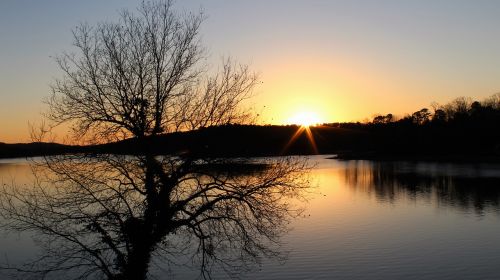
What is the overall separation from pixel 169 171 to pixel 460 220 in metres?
19.5

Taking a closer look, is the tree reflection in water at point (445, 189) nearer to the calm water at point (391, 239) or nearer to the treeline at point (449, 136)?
the calm water at point (391, 239)

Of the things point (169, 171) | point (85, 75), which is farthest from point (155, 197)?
point (85, 75)

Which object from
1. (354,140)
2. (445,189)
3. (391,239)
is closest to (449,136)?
(354,140)

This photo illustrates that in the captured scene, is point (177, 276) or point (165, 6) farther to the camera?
point (177, 276)

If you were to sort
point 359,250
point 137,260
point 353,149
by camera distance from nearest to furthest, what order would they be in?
point 137,260
point 359,250
point 353,149

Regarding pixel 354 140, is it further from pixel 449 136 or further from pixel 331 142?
pixel 449 136

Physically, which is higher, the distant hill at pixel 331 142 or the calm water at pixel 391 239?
the distant hill at pixel 331 142

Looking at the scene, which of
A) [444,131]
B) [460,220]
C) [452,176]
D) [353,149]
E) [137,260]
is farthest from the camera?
[353,149]

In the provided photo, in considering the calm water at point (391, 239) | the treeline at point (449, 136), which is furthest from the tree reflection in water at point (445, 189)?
the treeline at point (449, 136)

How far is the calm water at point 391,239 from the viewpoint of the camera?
55.8 feet

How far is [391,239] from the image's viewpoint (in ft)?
72.1

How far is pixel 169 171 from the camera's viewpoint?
12.9 meters

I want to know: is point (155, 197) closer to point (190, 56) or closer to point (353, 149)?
point (190, 56)

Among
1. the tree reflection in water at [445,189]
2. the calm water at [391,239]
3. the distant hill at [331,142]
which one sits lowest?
the calm water at [391,239]
